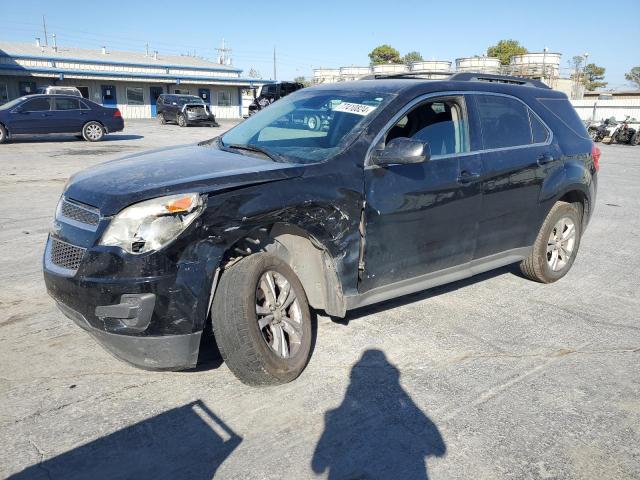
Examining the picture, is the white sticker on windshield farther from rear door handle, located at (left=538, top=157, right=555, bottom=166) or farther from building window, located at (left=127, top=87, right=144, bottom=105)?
building window, located at (left=127, top=87, right=144, bottom=105)

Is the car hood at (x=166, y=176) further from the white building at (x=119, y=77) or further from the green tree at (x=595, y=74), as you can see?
the green tree at (x=595, y=74)

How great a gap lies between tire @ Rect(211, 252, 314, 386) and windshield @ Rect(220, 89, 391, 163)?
2.62ft

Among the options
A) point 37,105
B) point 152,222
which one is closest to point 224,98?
point 37,105

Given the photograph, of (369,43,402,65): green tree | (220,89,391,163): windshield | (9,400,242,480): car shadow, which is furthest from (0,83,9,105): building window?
(369,43,402,65): green tree

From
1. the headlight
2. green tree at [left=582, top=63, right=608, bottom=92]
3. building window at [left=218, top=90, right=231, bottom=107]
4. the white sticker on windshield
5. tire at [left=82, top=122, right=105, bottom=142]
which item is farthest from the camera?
green tree at [left=582, top=63, right=608, bottom=92]

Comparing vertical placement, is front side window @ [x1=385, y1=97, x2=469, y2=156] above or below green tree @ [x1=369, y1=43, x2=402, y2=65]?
below

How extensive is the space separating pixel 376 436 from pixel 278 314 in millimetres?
929

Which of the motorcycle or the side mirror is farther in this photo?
the motorcycle

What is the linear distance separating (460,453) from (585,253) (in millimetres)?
4637

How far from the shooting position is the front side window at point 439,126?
4.25 meters

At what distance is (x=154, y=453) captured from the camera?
9.14ft

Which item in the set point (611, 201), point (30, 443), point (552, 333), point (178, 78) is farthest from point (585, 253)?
point (178, 78)

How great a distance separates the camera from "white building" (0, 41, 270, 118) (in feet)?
124

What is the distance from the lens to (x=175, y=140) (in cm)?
2184
